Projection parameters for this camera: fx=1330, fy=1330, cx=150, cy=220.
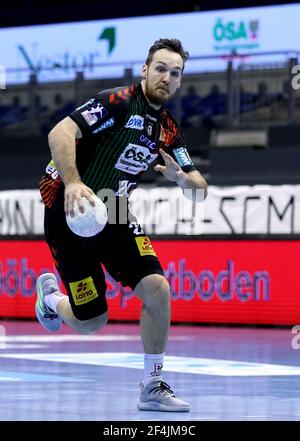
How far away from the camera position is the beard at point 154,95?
9578 millimetres

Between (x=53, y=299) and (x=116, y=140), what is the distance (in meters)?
1.89

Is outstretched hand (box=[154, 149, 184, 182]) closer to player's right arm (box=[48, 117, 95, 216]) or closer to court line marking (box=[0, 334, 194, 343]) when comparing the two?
player's right arm (box=[48, 117, 95, 216])

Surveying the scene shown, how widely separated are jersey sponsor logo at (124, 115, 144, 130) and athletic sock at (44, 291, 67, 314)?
1.90 metres

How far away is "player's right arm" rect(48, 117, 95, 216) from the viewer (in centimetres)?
884

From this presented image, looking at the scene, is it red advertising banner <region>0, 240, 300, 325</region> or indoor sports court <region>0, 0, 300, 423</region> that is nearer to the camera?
indoor sports court <region>0, 0, 300, 423</region>

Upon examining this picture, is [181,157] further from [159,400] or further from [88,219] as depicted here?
[159,400]

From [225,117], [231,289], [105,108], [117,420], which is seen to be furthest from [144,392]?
[225,117]

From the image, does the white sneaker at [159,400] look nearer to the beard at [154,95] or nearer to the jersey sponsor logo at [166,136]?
the jersey sponsor logo at [166,136]

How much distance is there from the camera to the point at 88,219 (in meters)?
8.98

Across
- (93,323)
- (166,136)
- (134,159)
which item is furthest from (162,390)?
(166,136)

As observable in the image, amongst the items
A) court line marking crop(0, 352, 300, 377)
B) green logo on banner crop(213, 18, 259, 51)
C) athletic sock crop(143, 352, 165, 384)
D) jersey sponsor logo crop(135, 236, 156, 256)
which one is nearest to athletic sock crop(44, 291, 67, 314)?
jersey sponsor logo crop(135, 236, 156, 256)

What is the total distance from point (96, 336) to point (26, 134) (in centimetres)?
859

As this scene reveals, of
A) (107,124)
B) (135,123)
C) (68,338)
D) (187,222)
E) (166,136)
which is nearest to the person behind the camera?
(107,124)
